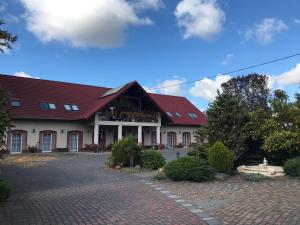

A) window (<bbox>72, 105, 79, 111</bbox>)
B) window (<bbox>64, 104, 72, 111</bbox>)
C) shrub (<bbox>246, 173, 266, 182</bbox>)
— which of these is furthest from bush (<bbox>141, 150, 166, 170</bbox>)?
window (<bbox>72, 105, 79, 111</bbox>)

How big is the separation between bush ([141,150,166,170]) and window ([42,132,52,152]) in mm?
14373

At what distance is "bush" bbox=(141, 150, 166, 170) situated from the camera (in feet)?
54.3

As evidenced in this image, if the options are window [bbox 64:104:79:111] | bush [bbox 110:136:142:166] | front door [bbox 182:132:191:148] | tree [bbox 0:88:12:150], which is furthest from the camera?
front door [bbox 182:132:191:148]

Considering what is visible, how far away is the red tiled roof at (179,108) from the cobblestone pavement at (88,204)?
80.6ft

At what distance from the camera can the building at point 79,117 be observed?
28.1m

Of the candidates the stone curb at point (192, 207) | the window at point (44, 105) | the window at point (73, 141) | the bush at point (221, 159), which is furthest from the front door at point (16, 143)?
the stone curb at point (192, 207)

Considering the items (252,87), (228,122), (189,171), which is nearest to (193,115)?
(252,87)

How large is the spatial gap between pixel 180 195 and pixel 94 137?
21.0 meters

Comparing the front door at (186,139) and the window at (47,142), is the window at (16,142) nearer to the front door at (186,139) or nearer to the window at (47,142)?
the window at (47,142)

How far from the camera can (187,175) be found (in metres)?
12.2

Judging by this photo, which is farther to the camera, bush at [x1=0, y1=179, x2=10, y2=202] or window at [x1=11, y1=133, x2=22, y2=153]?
window at [x1=11, y1=133, x2=22, y2=153]

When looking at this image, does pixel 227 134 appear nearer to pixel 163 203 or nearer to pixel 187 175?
pixel 187 175

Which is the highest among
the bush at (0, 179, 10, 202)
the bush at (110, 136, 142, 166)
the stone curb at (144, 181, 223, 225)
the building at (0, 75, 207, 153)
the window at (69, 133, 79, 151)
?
the building at (0, 75, 207, 153)

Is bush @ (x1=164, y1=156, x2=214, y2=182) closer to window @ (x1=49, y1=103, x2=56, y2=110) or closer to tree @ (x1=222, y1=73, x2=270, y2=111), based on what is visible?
window @ (x1=49, y1=103, x2=56, y2=110)
